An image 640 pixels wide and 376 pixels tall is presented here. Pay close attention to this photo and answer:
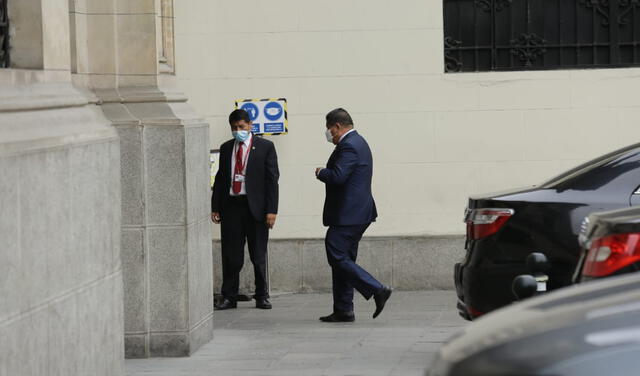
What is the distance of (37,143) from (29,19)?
1.07 meters

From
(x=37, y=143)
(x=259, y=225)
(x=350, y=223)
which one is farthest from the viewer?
(x=259, y=225)

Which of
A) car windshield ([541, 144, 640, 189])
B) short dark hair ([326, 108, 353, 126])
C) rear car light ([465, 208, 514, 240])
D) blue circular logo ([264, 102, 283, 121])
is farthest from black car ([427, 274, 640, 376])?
blue circular logo ([264, 102, 283, 121])

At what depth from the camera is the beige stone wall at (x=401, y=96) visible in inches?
540

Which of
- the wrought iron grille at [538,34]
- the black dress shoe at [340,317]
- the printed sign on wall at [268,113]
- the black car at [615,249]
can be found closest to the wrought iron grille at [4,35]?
Result: the black car at [615,249]

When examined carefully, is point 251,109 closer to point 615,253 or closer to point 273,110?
point 273,110

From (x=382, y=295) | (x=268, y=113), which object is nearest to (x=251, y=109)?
(x=268, y=113)

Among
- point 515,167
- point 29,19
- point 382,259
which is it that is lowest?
point 382,259

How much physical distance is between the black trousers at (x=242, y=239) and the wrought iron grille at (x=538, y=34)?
2520mm

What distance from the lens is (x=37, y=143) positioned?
711cm

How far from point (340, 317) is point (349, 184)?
1132 millimetres

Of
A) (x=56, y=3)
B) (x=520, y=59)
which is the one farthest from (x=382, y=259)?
(x=56, y=3)

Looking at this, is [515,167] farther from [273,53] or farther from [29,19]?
[29,19]

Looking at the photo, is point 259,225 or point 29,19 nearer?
point 29,19

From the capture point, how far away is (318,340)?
10914 mm
